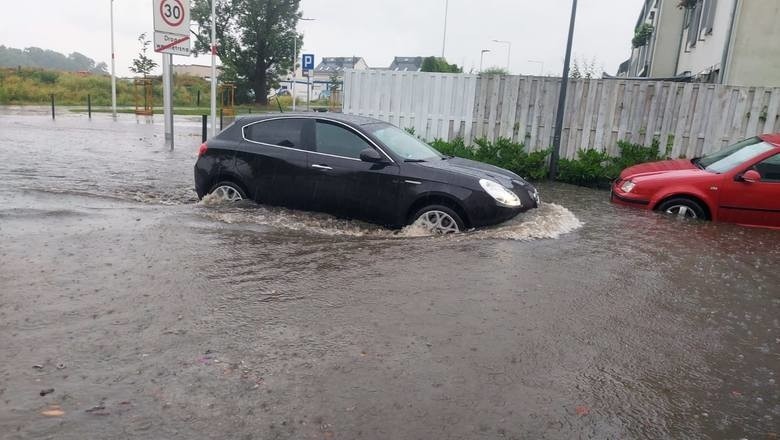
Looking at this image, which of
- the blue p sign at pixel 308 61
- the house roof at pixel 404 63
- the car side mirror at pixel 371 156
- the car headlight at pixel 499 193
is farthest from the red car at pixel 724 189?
the house roof at pixel 404 63

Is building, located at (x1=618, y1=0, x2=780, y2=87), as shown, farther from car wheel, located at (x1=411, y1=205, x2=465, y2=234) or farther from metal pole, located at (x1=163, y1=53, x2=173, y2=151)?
metal pole, located at (x1=163, y1=53, x2=173, y2=151)

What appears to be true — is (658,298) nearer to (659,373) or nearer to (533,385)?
(659,373)

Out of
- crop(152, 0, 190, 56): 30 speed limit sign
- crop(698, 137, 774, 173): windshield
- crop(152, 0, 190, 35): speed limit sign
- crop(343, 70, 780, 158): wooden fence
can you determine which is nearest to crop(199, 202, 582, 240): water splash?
crop(698, 137, 774, 173): windshield

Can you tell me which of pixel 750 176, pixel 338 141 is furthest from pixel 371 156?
pixel 750 176

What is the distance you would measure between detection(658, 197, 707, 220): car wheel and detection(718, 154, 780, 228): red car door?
0.79ft

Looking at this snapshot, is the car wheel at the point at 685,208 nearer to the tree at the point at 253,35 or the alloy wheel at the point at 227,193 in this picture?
the alloy wheel at the point at 227,193

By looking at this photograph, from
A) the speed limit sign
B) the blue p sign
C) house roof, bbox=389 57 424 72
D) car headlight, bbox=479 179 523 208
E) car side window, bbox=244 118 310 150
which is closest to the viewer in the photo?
car headlight, bbox=479 179 523 208

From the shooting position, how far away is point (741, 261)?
21.4ft

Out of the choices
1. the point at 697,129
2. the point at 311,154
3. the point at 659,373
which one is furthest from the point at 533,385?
the point at 697,129

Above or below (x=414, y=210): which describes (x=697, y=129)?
above

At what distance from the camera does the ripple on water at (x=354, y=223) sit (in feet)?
23.0

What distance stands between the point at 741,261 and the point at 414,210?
11.8ft

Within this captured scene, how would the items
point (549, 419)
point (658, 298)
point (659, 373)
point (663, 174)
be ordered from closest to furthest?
point (549, 419) → point (659, 373) → point (658, 298) → point (663, 174)

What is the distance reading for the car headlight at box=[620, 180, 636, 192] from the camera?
8664 mm
